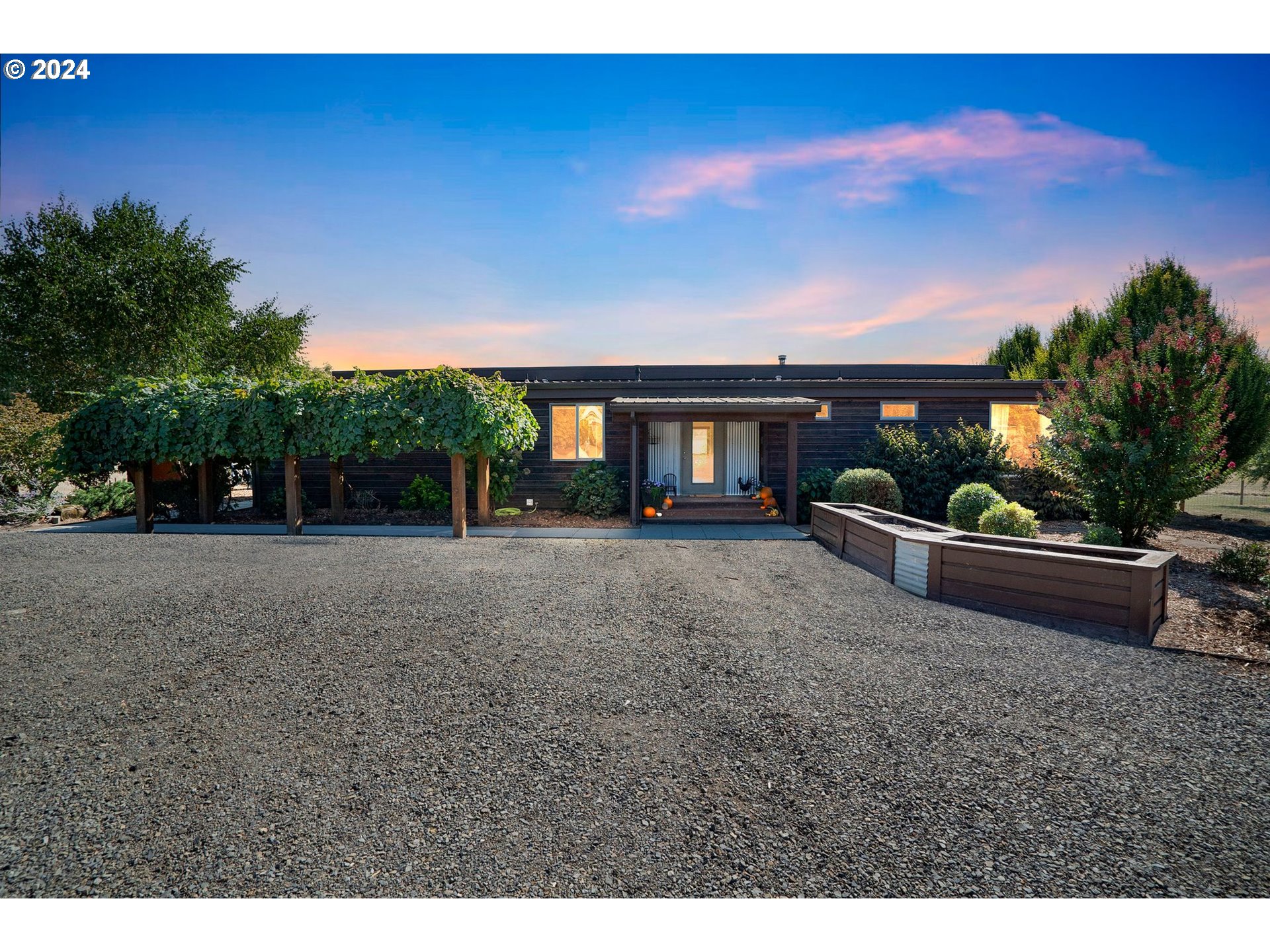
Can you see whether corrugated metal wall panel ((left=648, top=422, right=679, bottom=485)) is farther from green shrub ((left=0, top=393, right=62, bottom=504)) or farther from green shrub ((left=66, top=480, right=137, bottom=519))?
green shrub ((left=0, top=393, right=62, bottom=504))

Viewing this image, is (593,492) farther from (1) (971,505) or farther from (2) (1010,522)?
(2) (1010,522)

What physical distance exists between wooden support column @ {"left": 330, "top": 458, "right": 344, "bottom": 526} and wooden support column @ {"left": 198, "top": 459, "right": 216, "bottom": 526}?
2.42m

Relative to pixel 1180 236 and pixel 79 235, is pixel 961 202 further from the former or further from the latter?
pixel 79 235

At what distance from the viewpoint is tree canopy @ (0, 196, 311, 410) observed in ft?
64.5

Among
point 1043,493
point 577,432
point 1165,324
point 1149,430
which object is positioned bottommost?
point 1043,493

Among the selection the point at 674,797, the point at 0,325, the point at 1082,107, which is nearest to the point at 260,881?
the point at 674,797

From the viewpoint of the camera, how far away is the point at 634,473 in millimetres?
10852

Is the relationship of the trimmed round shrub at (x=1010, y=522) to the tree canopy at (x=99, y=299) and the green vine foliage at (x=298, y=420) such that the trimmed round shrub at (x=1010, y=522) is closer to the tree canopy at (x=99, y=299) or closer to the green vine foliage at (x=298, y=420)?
Result: the green vine foliage at (x=298, y=420)

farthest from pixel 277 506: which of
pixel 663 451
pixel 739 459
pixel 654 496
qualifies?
pixel 739 459

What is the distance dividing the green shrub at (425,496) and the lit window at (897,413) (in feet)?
29.0

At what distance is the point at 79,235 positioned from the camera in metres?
20.9

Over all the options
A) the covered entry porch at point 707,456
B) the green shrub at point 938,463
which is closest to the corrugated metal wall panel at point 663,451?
the covered entry porch at point 707,456

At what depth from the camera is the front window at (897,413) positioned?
12.2 metres

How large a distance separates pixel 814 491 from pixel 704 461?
2853 millimetres
